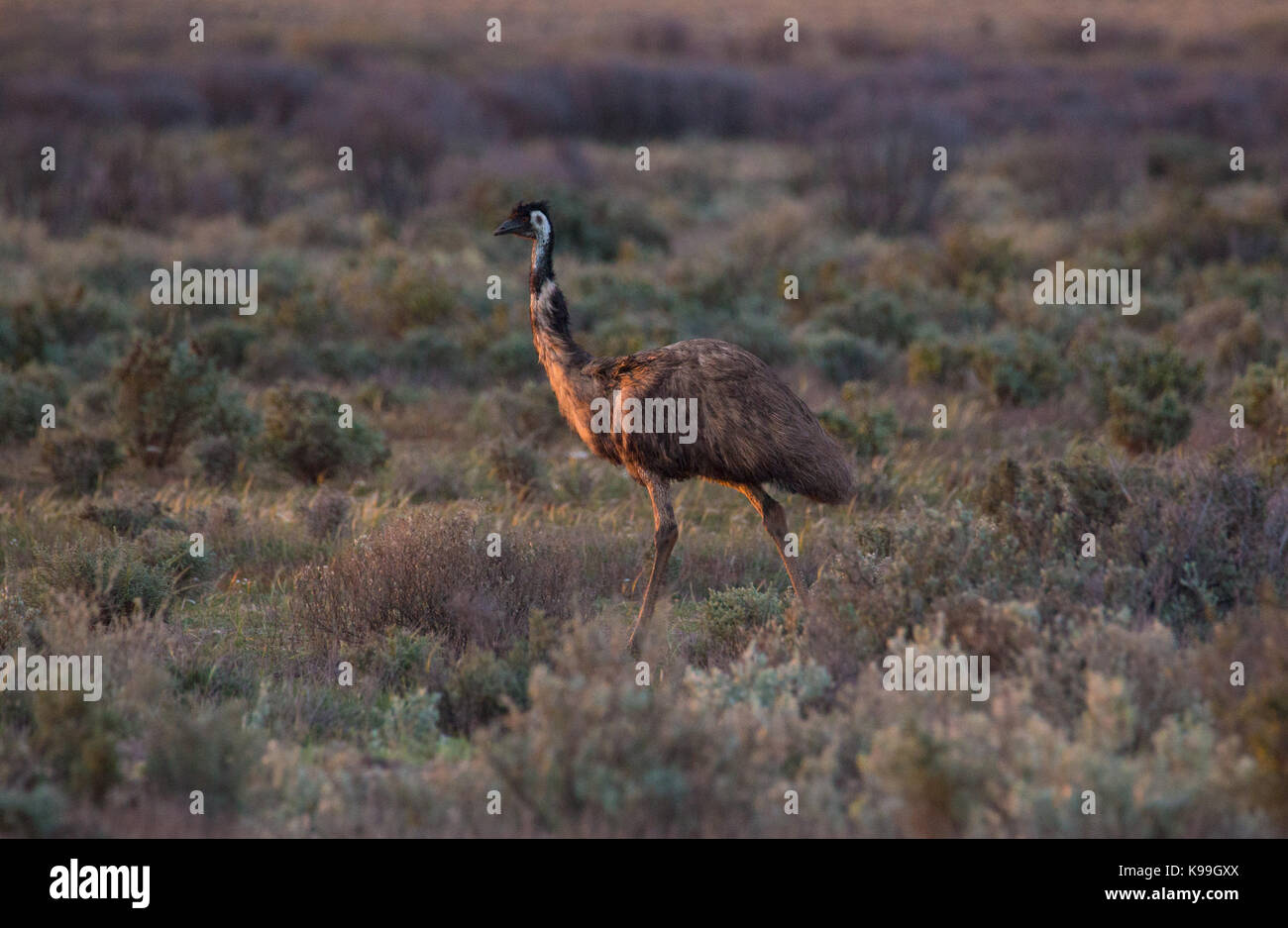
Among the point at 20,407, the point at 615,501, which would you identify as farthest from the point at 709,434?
the point at 20,407

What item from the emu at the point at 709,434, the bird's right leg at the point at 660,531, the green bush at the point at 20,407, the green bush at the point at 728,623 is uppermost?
the green bush at the point at 20,407

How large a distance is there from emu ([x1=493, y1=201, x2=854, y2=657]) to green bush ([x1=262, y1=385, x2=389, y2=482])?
2932mm

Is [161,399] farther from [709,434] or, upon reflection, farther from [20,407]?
[709,434]

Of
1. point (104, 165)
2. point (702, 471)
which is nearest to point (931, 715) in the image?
point (702, 471)

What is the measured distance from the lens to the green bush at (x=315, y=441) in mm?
9883

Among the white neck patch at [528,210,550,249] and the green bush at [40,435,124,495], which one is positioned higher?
the white neck patch at [528,210,550,249]

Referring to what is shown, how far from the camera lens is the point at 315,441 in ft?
32.3

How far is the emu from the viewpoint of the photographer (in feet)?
22.7

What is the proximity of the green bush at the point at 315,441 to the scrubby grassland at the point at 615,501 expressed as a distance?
0.03 meters

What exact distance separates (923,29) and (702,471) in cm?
5321

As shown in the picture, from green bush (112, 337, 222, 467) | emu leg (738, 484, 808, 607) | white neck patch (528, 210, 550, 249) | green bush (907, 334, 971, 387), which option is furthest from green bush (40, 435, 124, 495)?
green bush (907, 334, 971, 387)

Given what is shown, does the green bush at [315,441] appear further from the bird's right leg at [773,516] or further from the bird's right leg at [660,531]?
the bird's right leg at [773,516]

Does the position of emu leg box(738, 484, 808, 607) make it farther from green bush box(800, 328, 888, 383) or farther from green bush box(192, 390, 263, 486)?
green bush box(800, 328, 888, 383)

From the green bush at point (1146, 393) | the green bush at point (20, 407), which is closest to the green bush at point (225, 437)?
the green bush at point (20, 407)
